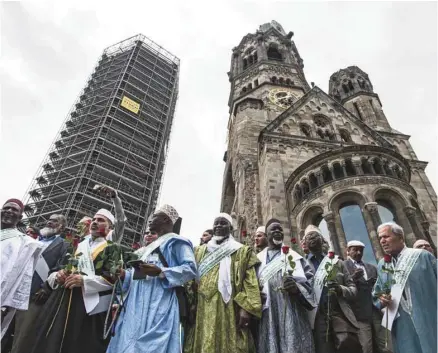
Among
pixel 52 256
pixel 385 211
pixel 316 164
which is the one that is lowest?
pixel 52 256

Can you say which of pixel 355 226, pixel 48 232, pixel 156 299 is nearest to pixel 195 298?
pixel 156 299

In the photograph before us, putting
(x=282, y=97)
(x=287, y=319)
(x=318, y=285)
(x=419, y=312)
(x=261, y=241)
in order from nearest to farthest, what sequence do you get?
A: 1. (x=419, y=312)
2. (x=287, y=319)
3. (x=318, y=285)
4. (x=261, y=241)
5. (x=282, y=97)

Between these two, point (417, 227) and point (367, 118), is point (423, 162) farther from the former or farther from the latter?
point (417, 227)

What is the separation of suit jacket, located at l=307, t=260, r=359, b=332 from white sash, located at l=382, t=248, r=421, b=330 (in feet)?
1.25

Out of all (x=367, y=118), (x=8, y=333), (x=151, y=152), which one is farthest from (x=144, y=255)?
(x=151, y=152)

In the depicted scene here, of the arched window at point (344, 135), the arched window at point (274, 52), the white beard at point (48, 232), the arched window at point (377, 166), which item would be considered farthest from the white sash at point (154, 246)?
the arched window at point (274, 52)

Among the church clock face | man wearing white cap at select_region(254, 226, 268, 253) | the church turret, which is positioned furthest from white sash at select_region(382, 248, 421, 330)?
the church turret

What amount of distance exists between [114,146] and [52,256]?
30.5 m

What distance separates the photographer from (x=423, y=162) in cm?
2103

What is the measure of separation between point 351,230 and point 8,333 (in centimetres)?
1233

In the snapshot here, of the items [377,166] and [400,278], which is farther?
[377,166]

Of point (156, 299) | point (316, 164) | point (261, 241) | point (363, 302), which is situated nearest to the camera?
point (156, 299)

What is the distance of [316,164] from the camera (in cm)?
1593

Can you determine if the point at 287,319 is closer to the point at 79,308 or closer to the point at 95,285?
the point at 95,285
